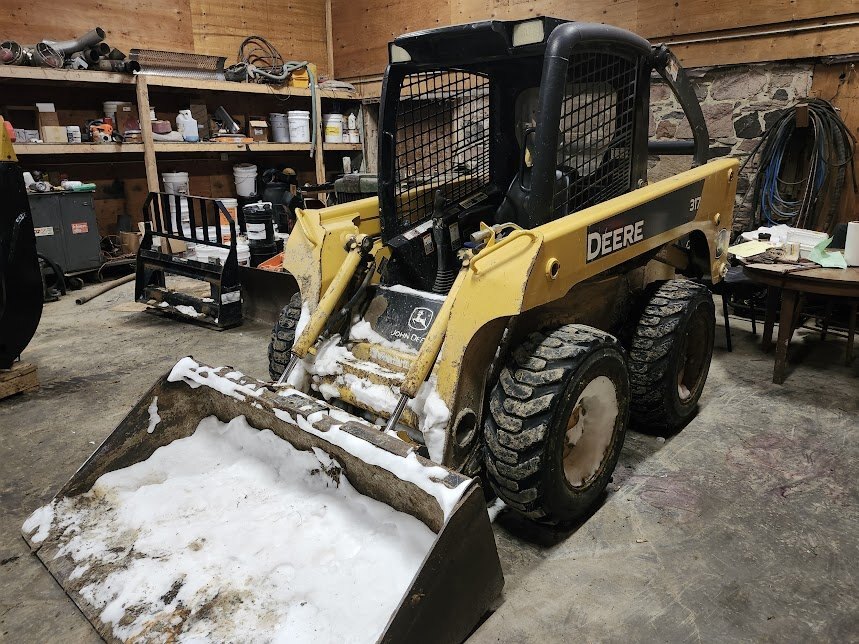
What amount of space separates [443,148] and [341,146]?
5955mm

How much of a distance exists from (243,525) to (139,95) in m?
5.79

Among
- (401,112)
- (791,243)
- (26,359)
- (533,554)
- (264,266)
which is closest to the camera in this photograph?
(533,554)

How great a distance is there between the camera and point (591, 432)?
7.76 ft

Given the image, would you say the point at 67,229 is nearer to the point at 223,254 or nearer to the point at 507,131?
the point at 223,254

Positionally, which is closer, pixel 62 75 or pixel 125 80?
pixel 62 75

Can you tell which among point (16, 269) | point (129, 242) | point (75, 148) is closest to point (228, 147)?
point (129, 242)

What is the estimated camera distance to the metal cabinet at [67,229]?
5754 millimetres

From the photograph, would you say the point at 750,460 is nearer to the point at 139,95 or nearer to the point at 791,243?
the point at 791,243

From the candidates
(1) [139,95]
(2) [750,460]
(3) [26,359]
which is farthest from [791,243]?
(1) [139,95]

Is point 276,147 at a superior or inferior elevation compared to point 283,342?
superior

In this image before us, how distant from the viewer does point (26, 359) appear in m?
4.23

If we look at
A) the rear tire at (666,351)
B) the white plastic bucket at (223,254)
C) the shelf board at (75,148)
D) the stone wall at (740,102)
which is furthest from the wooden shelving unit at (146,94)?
the rear tire at (666,351)

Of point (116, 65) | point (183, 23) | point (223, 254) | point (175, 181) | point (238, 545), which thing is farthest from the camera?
point (183, 23)

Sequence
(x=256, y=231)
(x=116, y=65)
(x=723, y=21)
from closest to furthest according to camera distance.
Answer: (x=723, y=21) → (x=256, y=231) → (x=116, y=65)
